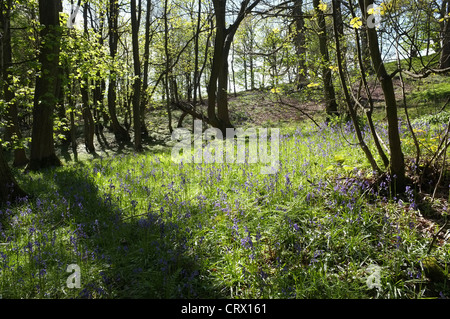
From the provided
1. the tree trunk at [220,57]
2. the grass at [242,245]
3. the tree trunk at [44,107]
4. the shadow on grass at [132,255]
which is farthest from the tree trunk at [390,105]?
the tree trunk at [220,57]

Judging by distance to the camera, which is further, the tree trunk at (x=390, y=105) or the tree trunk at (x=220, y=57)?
the tree trunk at (x=220, y=57)

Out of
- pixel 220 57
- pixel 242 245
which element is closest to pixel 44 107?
pixel 220 57

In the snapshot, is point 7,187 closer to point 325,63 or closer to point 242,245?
point 242,245

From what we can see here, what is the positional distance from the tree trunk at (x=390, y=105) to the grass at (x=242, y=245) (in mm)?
250

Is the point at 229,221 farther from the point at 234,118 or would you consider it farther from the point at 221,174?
the point at 234,118

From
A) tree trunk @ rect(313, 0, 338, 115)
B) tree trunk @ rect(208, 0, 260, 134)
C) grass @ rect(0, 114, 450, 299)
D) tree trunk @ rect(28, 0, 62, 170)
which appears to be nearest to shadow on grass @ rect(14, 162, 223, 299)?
grass @ rect(0, 114, 450, 299)

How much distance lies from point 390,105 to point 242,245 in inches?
98.5

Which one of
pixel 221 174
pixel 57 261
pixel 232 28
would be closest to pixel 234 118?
pixel 232 28

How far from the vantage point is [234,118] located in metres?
20.1

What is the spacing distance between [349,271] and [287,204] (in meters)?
1.17

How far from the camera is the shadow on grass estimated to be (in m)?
2.60

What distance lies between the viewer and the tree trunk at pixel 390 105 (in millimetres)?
3445

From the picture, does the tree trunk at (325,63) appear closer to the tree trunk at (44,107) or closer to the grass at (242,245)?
the grass at (242,245)

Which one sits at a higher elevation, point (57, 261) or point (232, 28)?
point (232, 28)
